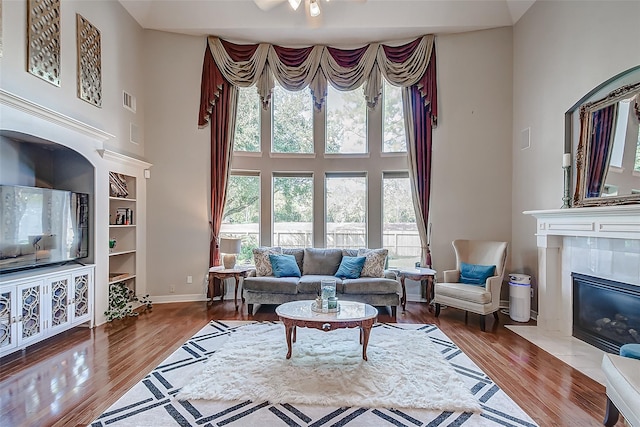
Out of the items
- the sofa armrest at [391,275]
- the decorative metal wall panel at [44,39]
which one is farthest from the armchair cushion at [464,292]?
the decorative metal wall panel at [44,39]

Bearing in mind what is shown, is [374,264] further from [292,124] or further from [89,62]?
[89,62]

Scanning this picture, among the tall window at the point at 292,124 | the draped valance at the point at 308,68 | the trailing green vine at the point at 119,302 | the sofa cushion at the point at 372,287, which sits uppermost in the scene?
the draped valance at the point at 308,68

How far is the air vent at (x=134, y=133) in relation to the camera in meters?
5.28

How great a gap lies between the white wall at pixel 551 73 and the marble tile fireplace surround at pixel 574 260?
0.50 meters

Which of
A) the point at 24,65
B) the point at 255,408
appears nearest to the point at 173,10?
the point at 24,65

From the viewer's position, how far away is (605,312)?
3.62 metres

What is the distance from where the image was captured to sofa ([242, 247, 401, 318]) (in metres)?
4.79

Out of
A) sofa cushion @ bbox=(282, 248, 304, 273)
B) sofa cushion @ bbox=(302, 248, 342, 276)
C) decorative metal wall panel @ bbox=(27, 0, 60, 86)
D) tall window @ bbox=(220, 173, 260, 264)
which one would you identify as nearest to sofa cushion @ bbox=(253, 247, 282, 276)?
sofa cushion @ bbox=(282, 248, 304, 273)

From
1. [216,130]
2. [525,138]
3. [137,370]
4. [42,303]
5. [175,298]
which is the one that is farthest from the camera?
[216,130]

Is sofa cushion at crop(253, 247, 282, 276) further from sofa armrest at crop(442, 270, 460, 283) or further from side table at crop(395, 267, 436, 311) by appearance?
sofa armrest at crop(442, 270, 460, 283)

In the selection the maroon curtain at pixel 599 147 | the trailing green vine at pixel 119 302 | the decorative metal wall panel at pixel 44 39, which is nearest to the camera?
the decorative metal wall panel at pixel 44 39

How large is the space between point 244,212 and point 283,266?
1463 millimetres

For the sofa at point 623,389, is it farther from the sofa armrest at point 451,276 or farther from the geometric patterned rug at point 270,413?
the sofa armrest at point 451,276

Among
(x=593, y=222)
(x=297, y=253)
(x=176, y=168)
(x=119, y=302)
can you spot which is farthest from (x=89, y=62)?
(x=593, y=222)
